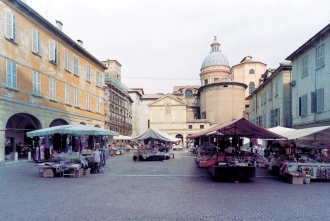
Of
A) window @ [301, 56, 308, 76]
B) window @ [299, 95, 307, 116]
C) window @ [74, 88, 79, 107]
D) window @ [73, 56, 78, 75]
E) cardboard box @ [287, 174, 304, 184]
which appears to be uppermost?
window @ [73, 56, 78, 75]

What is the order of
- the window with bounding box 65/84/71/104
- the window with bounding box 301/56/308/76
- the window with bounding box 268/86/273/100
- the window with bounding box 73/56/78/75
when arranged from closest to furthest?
the window with bounding box 301/56/308/76 → the window with bounding box 65/84/71/104 → the window with bounding box 73/56/78/75 → the window with bounding box 268/86/273/100

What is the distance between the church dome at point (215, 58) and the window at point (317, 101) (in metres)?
42.1

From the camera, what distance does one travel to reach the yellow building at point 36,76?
1791cm

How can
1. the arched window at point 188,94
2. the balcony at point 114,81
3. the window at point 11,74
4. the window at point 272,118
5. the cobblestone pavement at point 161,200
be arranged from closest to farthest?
the cobblestone pavement at point 161,200 → the window at point 11,74 → the window at point 272,118 → the balcony at point 114,81 → the arched window at point 188,94

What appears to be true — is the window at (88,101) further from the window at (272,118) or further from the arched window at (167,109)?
the arched window at (167,109)

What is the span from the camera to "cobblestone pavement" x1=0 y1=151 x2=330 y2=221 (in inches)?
255

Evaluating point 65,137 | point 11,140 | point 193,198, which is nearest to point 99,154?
point 65,137

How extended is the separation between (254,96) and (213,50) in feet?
87.1

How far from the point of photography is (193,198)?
26.8 ft

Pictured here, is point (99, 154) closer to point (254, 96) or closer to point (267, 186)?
point (267, 186)

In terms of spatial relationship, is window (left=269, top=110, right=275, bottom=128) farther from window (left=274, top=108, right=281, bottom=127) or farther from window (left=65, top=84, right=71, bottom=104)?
window (left=65, top=84, right=71, bottom=104)

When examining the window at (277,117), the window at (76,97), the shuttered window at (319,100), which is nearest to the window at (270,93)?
the window at (277,117)

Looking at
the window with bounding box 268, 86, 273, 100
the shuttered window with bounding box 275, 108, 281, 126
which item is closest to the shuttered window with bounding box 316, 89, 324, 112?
the shuttered window with bounding box 275, 108, 281, 126

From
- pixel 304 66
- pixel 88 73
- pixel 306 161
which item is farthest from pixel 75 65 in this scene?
pixel 306 161
